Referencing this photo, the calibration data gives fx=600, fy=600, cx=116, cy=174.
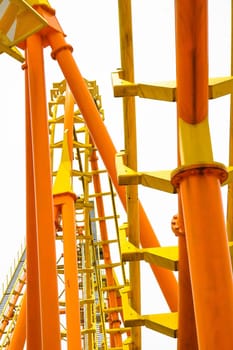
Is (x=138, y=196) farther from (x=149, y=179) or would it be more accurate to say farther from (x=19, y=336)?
(x=19, y=336)

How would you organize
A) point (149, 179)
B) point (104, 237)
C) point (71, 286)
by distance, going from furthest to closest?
point (104, 237) < point (71, 286) < point (149, 179)

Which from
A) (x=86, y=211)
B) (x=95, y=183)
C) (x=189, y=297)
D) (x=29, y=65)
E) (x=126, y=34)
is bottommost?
(x=189, y=297)

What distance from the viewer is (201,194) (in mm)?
2609

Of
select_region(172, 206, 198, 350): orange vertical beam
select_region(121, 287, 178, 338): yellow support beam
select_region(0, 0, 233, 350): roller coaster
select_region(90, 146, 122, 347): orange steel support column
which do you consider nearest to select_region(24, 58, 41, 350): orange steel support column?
select_region(0, 0, 233, 350): roller coaster

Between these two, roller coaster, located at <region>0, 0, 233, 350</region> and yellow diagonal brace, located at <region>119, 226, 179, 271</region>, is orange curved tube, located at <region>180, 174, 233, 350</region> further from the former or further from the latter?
yellow diagonal brace, located at <region>119, 226, 179, 271</region>

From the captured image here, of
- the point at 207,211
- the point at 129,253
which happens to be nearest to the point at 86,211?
the point at 129,253

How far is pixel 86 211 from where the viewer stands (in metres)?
11.0

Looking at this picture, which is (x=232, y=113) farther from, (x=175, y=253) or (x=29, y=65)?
(x=29, y=65)

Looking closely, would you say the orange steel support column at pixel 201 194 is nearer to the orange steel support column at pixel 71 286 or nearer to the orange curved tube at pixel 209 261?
the orange curved tube at pixel 209 261

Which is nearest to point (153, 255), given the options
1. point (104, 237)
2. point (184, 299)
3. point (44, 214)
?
point (184, 299)

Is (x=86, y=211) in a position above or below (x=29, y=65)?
above

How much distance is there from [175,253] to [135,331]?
1.44m

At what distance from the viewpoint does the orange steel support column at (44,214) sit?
15.3 feet

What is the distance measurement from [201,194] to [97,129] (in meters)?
2.83
